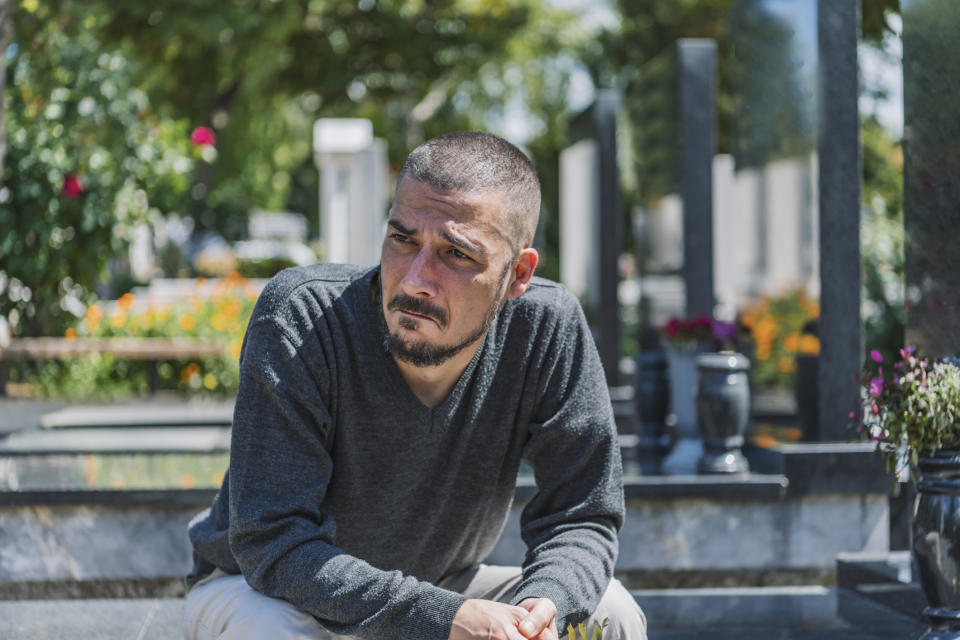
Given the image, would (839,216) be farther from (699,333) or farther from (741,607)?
(741,607)

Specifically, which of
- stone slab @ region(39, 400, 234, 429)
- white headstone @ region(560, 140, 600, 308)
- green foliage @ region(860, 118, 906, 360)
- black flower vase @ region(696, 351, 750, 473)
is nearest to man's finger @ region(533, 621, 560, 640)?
black flower vase @ region(696, 351, 750, 473)

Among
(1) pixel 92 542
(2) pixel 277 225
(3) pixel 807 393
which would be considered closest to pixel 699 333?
(3) pixel 807 393

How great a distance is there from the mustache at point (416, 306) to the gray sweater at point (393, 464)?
12 cm

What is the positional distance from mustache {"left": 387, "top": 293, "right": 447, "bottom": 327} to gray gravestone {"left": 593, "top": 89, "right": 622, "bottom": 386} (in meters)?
8.02

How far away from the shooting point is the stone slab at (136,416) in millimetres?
8148

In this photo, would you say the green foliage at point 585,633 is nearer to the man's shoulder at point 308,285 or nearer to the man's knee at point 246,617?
the man's knee at point 246,617

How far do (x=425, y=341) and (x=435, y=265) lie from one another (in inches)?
5.8

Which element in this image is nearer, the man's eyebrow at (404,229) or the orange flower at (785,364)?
the man's eyebrow at (404,229)

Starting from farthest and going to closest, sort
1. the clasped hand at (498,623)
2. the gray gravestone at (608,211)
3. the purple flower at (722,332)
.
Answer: the gray gravestone at (608,211)
the purple flower at (722,332)
the clasped hand at (498,623)

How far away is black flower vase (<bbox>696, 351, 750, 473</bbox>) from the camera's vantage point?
18.1 ft

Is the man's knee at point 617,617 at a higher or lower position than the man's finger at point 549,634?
lower

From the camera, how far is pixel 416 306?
7.80 feet

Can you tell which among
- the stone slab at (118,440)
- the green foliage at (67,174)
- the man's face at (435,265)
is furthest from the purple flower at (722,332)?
the green foliage at (67,174)

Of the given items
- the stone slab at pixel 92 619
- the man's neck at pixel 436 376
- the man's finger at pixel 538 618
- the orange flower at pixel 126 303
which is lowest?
the stone slab at pixel 92 619
